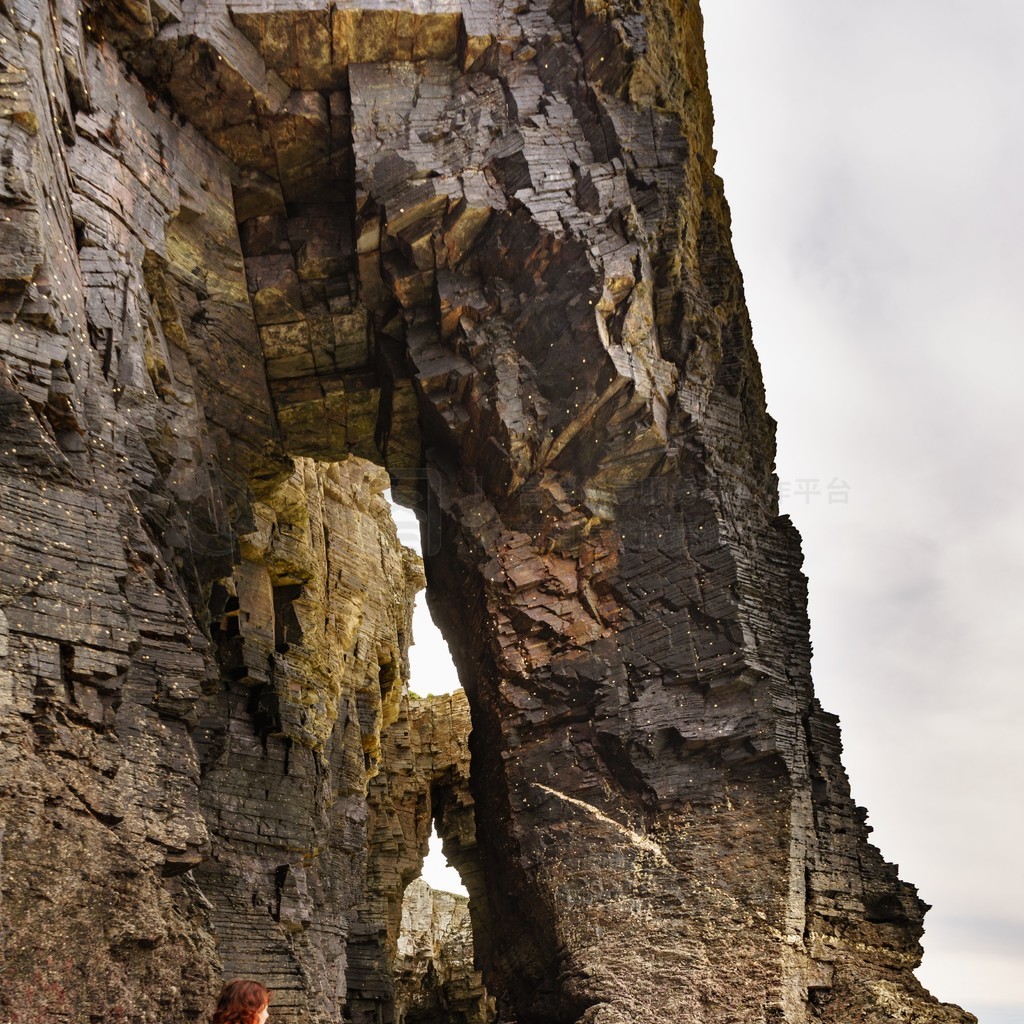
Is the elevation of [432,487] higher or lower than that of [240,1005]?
higher

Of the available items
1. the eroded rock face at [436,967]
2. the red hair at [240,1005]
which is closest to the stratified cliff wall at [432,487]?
the red hair at [240,1005]

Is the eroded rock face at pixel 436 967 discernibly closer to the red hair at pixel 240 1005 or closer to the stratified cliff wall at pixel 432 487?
the stratified cliff wall at pixel 432 487

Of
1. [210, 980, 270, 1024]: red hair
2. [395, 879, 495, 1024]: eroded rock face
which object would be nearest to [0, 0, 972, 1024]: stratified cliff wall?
[210, 980, 270, 1024]: red hair

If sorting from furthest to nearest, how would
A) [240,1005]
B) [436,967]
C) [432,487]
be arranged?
1. [436,967]
2. [432,487]
3. [240,1005]

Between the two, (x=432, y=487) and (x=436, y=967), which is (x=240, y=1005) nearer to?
(x=432, y=487)

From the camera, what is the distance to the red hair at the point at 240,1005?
557 centimetres

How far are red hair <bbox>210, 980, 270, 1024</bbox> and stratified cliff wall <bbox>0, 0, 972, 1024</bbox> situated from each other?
8.32 feet

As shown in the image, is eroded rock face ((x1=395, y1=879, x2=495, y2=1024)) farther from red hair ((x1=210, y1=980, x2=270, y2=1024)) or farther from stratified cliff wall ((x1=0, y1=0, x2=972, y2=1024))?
red hair ((x1=210, y1=980, x2=270, y2=1024))

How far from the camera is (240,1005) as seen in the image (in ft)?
18.3

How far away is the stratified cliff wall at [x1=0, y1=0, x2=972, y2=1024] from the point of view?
902 centimetres

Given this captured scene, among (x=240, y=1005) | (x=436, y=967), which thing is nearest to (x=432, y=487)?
(x=240, y=1005)

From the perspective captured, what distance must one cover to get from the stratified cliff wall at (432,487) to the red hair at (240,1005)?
254 centimetres

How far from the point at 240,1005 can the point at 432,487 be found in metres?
10.2

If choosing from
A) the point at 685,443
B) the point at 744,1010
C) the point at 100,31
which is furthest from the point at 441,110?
the point at 744,1010
